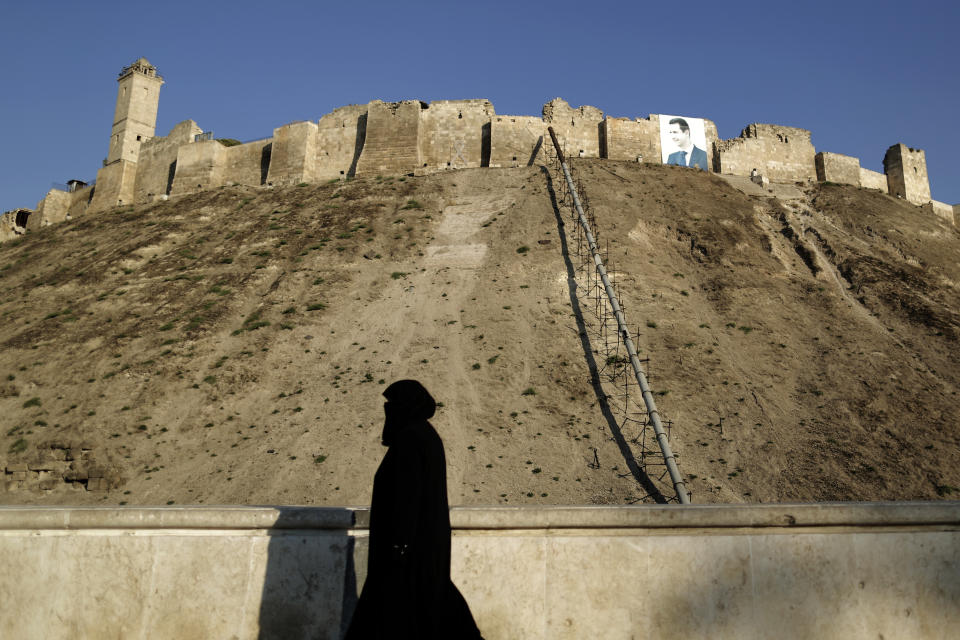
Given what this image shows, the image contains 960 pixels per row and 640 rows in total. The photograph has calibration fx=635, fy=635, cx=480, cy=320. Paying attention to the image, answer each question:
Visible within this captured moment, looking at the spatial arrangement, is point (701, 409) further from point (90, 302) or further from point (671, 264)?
point (90, 302)

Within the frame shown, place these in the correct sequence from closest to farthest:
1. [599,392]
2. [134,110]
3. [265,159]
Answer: [599,392], [265,159], [134,110]

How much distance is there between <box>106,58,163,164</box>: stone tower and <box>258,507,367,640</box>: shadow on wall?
40.2 metres

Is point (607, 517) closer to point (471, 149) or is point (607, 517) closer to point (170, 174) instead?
point (471, 149)

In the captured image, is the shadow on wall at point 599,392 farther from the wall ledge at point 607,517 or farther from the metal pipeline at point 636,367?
the wall ledge at point 607,517

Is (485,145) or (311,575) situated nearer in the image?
(311,575)

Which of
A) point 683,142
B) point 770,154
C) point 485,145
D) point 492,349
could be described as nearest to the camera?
point 492,349

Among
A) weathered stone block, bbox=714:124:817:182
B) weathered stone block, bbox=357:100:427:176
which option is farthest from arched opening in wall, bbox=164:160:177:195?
weathered stone block, bbox=714:124:817:182

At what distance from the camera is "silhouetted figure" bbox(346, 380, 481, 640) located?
327 centimetres

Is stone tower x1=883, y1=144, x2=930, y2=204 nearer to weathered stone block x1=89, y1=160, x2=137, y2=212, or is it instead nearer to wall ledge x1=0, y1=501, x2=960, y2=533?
wall ledge x1=0, y1=501, x2=960, y2=533

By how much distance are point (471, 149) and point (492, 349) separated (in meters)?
17.5

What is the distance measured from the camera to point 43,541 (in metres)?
4.25

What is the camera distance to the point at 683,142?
106ft

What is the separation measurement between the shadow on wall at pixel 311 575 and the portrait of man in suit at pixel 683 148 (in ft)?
102

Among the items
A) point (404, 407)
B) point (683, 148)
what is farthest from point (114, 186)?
point (404, 407)
